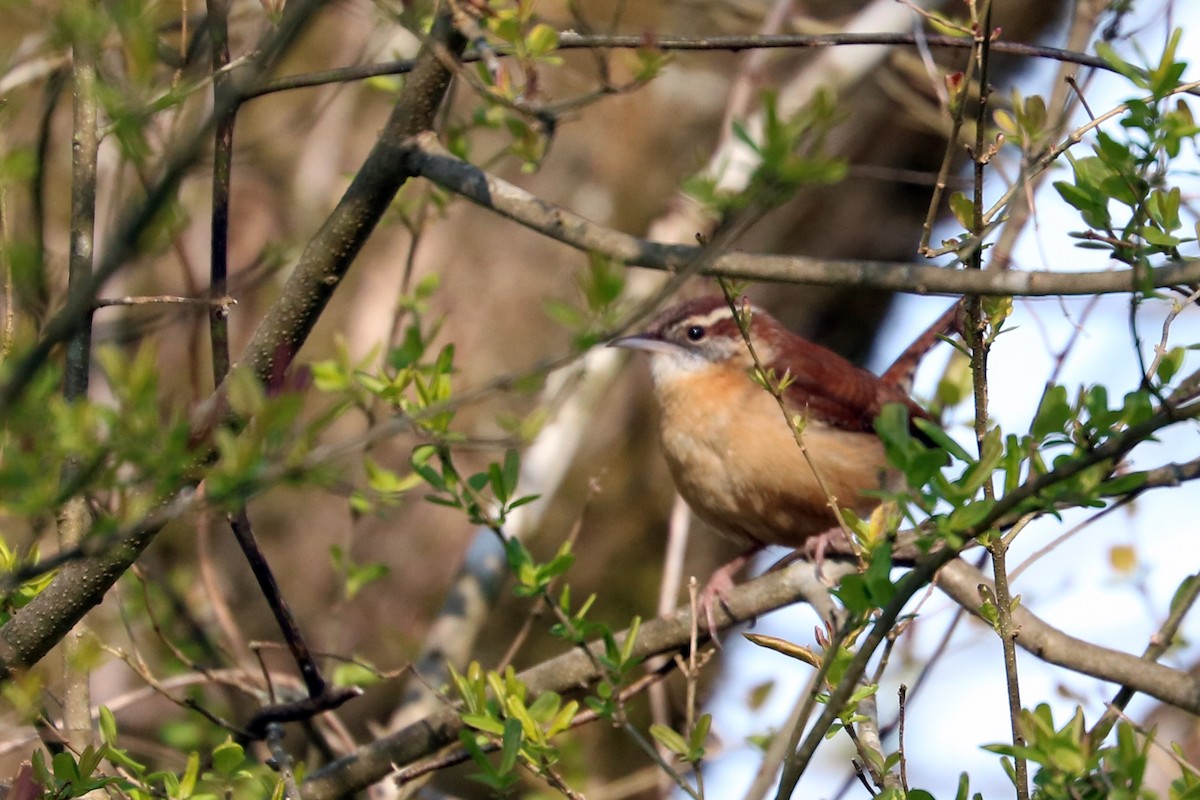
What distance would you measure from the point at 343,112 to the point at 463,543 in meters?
2.01

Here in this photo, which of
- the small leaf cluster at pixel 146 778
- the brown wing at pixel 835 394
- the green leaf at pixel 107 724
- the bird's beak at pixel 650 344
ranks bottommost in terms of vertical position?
the small leaf cluster at pixel 146 778

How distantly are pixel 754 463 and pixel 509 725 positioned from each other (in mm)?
1792

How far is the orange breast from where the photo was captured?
12.1 feet

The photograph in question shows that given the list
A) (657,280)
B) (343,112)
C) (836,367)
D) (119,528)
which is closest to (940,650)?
(836,367)

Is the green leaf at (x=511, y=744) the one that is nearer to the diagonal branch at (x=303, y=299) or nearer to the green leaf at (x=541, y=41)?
the diagonal branch at (x=303, y=299)

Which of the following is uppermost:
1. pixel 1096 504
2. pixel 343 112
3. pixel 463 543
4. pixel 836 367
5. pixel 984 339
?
pixel 343 112

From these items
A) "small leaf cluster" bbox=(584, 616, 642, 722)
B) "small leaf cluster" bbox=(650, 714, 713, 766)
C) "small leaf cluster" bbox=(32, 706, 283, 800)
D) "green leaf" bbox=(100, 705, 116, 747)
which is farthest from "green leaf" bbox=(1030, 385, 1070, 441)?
"green leaf" bbox=(100, 705, 116, 747)

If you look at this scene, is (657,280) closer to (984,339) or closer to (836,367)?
(836,367)

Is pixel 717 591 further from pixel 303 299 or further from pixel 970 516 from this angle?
pixel 970 516

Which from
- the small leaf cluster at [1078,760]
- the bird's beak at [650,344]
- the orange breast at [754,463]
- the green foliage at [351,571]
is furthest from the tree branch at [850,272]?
the bird's beak at [650,344]

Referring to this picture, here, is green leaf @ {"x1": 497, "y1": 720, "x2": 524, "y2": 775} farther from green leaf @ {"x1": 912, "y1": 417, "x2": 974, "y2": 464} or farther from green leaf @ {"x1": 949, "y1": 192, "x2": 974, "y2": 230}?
green leaf @ {"x1": 949, "y1": 192, "x2": 974, "y2": 230}

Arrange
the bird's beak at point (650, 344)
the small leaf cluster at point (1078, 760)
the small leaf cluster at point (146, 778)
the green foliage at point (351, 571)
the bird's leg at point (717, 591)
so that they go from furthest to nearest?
the bird's beak at point (650, 344), the green foliage at point (351, 571), the bird's leg at point (717, 591), the small leaf cluster at point (146, 778), the small leaf cluster at point (1078, 760)

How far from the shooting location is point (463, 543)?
553 centimetres

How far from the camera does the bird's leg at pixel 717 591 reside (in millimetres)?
3035
